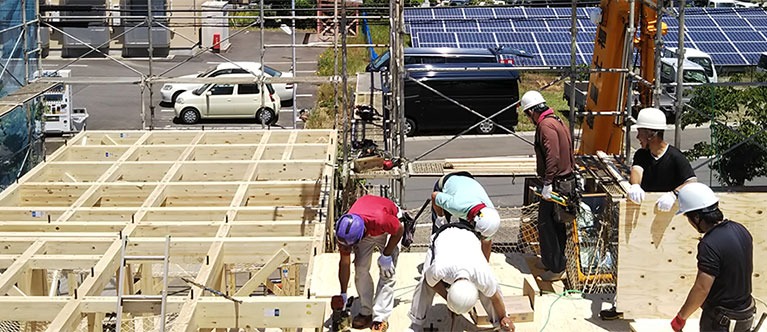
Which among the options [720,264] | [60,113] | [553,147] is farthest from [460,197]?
[60,113]

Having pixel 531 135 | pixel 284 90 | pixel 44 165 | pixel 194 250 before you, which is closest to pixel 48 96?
pixel 284 90

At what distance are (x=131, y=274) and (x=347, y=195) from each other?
10.6 feet

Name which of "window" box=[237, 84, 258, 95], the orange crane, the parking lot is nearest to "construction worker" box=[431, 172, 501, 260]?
the orange crane

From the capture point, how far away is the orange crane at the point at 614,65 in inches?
455

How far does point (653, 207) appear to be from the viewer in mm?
7746

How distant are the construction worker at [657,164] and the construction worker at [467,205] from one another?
135 cm

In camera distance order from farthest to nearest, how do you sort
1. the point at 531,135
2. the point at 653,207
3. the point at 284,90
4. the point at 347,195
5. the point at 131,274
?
the point at 284,90 → the point at 531,135 → the point at 347,195 → the point at 131,274 → the point at 653,207

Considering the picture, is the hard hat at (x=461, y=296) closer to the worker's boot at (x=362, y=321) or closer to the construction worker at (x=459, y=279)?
the construction worker at (x=459, y=279)

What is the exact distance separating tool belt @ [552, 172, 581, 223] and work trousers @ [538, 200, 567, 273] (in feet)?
0.29

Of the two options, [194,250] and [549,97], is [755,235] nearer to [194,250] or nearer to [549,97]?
[194,250]

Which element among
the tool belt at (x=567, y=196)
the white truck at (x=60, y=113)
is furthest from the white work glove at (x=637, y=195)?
the white truck at (x=60, y=113)

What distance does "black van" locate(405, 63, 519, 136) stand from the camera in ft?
69.1

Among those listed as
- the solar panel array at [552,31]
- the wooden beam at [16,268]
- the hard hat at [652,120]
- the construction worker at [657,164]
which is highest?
the solar panel array at [552,31]

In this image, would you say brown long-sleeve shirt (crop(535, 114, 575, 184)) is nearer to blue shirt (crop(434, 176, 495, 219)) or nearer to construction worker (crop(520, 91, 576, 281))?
construction worker (crop(520, 91, 576, 281))
